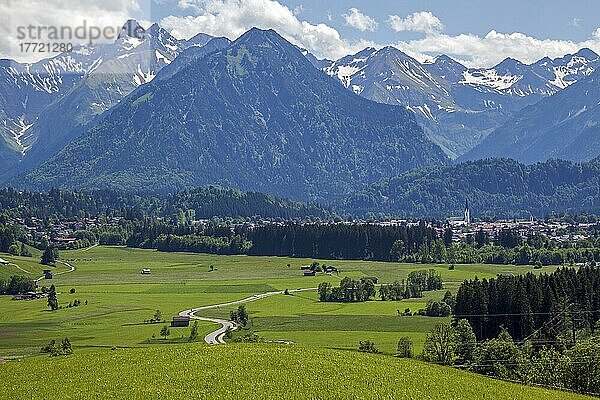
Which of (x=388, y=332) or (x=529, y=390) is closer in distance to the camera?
(x=529, y=390)

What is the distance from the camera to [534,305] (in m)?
105

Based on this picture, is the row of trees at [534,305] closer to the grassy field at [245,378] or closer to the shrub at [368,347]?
the shrub at [368,347]

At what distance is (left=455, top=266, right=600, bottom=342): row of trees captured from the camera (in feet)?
329

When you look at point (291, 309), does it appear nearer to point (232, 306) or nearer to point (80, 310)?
point (232, 306)

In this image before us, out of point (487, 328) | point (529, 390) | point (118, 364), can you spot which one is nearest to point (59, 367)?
point (118, 364)

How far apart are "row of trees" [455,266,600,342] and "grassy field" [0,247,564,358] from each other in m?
8.14

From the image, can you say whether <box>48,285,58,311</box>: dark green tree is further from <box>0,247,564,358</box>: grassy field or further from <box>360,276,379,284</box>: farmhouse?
<box>360,276,379,284</box>: farmhouse

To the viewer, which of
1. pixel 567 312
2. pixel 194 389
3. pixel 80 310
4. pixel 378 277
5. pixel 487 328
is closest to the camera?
pixel 194 389

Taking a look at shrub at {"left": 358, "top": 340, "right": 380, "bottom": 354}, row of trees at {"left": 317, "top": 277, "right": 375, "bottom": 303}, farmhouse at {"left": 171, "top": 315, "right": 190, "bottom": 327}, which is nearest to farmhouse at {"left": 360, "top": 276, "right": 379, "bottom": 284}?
row of trees at {"left": 317, "top": 277, "right": 375, "bottom": 303}

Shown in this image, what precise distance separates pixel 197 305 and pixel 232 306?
21.7 ft

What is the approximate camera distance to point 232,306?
483ft

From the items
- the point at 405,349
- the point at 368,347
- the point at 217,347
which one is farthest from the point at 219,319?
the point at 217,347

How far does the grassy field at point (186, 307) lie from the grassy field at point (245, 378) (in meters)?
30.4

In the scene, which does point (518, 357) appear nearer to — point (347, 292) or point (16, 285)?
point (347, 292)
